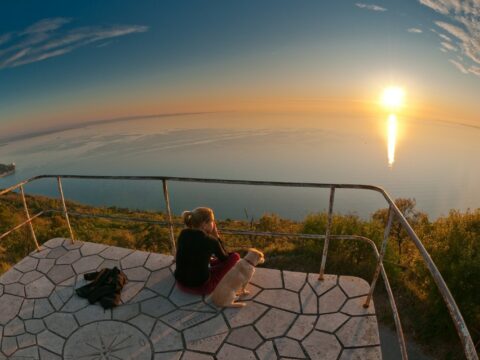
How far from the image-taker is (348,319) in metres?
3.41

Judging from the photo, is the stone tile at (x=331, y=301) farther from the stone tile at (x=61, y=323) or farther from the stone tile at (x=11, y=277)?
the stone tile at (x=11, y=277)

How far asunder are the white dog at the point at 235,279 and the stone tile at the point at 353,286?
136 centimetres

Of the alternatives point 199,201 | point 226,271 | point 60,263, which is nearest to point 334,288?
point 226,271

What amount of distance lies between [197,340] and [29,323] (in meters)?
2.20

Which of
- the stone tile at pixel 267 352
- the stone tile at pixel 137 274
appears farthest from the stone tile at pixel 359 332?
the stone tile at pixel 137 274

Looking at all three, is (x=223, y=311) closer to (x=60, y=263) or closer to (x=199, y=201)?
(x=60, y=263)

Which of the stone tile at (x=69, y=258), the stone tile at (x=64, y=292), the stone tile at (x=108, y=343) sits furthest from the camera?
the stone tile at (x=69, y=258)

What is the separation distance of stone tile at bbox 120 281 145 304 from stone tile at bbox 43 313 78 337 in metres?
0.62

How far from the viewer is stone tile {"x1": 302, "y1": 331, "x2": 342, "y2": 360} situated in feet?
9.71

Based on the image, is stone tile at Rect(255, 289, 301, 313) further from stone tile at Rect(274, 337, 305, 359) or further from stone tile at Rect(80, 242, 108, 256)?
stone tile at Rect(80, 242, 108, 256)

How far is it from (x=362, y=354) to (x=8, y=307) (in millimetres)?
4531

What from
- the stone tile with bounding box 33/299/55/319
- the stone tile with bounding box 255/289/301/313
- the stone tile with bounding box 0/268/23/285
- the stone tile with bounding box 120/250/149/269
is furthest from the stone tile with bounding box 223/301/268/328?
the stone tile with bounding box 0/268/23/285

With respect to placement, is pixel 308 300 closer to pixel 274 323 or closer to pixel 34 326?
pixel 274 323

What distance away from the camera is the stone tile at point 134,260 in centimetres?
464
